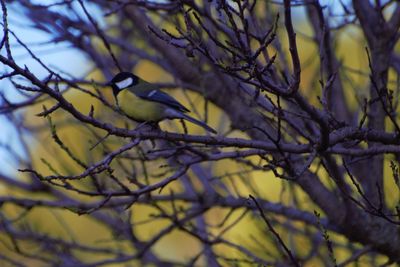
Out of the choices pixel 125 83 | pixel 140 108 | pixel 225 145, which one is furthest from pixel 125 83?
pixel 225 145

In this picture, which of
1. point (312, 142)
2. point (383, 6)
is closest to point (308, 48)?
point (383, 6)

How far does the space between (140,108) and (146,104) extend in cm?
4

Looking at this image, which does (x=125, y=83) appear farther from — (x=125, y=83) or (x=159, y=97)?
(x=159, y=97)

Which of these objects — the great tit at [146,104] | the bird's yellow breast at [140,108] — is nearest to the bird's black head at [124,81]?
the great tit at [146,104]

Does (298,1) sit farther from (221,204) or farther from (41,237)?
(41,237)

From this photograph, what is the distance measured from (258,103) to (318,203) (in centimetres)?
78

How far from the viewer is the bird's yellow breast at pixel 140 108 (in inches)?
155

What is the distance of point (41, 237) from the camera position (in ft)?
15.2

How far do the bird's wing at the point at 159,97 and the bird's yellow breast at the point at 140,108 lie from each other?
26 millimetres

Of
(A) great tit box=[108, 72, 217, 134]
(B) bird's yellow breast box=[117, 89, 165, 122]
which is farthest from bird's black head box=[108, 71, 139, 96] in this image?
(B) bird's yellow breast box=[117, 89, 165, 122]

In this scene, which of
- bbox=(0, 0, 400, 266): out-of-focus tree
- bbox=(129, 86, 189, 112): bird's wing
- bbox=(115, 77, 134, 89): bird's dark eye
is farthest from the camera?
bbox=(115, 77, 134, 89): bird's dark eye

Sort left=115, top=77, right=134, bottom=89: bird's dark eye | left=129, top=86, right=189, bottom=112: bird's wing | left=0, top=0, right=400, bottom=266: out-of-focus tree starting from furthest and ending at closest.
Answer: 1. left=115, top=77, right=134, bottom=89: bird's dark eye
2. left=129, top=86, right=189, bottom=112: bird's wing
3. left=0, top=0, right=400, bottom=266: out-of-focus tree

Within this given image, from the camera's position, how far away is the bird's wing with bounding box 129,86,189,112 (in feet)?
12.6

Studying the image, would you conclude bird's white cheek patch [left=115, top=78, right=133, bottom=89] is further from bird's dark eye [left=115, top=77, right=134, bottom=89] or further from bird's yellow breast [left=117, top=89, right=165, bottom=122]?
bird's yellow breast [left=117, top=89, right=165, bottom=122]
